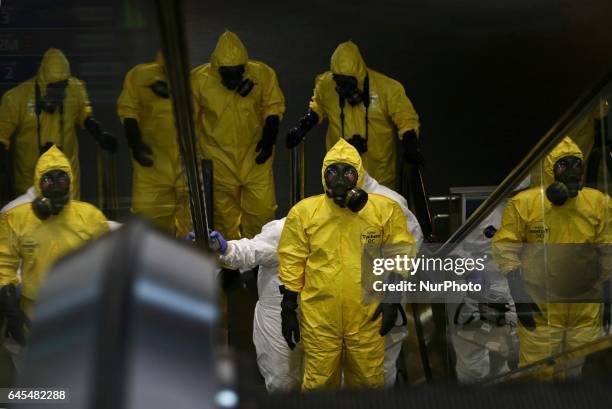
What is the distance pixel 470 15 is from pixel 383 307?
9.08 feet

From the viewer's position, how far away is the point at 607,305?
143 inches

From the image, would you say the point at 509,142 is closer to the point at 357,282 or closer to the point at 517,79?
the point at 517,79

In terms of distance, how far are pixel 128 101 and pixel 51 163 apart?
0.58 feet

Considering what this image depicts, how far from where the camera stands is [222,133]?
526 centimetres

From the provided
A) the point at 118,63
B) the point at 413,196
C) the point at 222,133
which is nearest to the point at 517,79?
the point at 413,196

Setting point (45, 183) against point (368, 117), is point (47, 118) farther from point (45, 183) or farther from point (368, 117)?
point (368, 117)

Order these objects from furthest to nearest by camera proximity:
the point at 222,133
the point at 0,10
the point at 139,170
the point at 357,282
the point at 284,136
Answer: the point at 284,136 → the point at 222,133 → the point at 357,282 → the point at 0,10 → the point at 139,170

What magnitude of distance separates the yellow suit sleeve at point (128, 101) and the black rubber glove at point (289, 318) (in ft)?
8.20

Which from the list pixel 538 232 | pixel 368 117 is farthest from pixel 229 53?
pixel 538 232

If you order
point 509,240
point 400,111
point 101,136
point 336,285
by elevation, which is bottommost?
point 336,285

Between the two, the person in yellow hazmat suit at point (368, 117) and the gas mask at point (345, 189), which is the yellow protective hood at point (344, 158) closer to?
the gas mask at point (345, 189)

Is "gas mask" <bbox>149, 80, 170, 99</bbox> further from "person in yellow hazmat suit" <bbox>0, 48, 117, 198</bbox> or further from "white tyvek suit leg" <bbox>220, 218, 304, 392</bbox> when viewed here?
"white tyvek suit leg" <bbox>220, 218, 304, 392</bbox>

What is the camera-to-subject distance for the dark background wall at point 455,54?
5.89 meters

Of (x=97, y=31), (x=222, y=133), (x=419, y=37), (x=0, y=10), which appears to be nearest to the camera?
(x=97, y=31)
